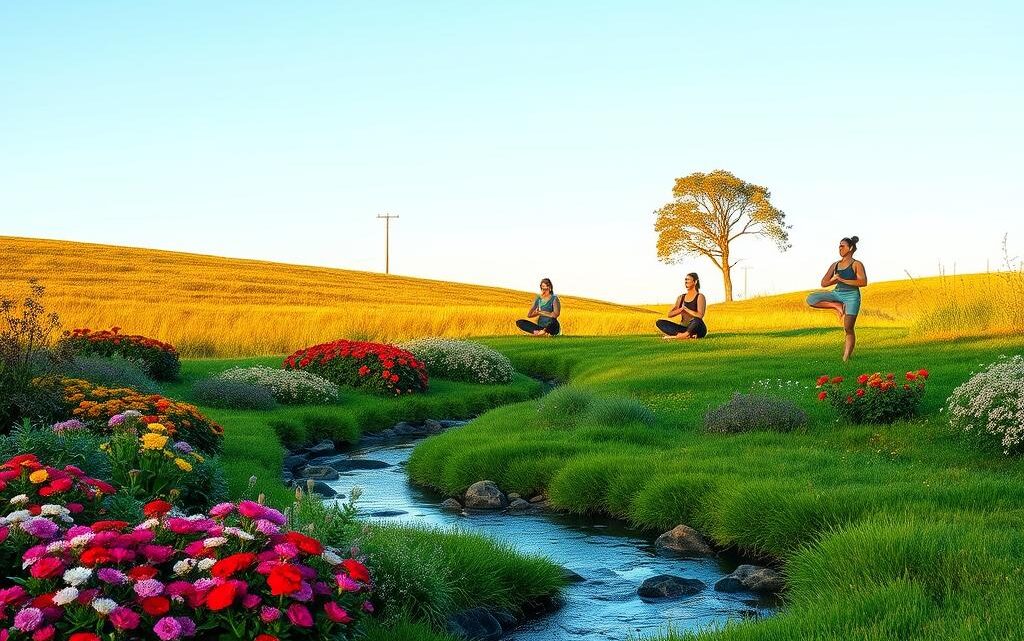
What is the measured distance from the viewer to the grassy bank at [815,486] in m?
7.27

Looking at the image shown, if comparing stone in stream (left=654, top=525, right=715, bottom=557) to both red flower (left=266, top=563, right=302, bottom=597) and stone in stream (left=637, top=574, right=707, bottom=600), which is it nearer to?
stone in stream (left=637, top=574, right=707, bottom=600)

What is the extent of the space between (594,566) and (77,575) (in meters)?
6.52

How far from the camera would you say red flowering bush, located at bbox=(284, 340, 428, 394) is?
79.2ft

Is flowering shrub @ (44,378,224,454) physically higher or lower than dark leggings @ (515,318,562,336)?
lower

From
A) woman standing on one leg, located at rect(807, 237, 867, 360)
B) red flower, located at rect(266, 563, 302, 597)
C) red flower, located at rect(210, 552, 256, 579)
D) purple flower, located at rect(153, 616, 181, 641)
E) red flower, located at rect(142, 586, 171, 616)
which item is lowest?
purple flower, located at rect(153, 616, 181, 641)

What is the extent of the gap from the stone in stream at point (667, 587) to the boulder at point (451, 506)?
4.47m

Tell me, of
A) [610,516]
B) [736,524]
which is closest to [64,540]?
[736,524]

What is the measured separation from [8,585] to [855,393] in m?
12.9

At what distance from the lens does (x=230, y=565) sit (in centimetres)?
520

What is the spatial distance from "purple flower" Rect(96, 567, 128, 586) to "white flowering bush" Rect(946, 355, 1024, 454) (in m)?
11.4

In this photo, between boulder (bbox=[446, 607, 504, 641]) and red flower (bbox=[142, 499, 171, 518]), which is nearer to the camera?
red flower (bbox=[142, 499, 171, 518])

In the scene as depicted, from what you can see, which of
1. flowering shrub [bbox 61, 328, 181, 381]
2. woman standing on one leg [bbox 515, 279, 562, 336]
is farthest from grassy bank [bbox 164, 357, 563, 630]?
woman standing on one leg [bbox 515, 279, 562, 336]

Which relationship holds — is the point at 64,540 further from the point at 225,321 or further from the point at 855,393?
the point at 225,321

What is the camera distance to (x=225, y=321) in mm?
35906
